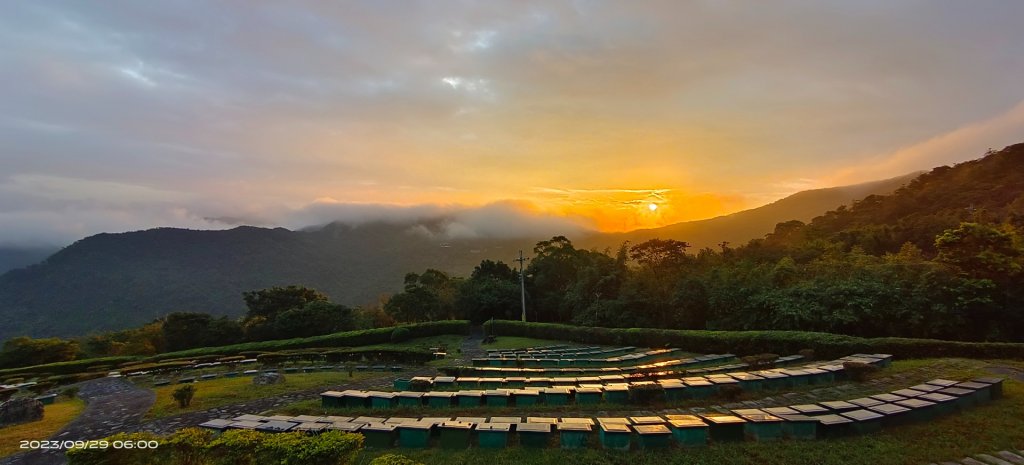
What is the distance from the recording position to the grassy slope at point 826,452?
859cm

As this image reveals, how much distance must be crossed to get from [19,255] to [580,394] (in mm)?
221288

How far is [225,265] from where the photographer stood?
115125mm

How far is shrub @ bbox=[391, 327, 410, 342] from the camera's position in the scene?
43.2m

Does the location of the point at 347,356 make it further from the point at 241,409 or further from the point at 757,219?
the point at 757,219

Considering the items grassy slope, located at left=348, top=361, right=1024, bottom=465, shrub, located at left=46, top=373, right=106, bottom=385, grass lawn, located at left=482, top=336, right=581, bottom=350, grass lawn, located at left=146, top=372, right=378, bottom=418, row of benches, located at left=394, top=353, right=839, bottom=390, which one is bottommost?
grass lawn, located at left=482, top=336, right=581, bottom=350

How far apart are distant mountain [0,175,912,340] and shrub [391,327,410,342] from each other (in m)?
52.3

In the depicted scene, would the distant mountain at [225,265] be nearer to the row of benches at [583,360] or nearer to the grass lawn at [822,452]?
the row of benches at [583,360]

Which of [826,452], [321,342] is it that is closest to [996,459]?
[826,452]

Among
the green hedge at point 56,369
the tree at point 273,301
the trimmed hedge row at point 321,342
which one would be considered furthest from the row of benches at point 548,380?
the tree at point 273,301

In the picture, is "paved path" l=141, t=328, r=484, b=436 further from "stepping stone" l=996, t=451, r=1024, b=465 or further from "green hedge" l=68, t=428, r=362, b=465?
"stepping stone" l=996, t=451, r=1024, b=465

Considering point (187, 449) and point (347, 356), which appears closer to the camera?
point (187, 449)

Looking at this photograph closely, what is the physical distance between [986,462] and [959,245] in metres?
17.8

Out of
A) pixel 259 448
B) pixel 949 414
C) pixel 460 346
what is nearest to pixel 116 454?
pixel 259 448

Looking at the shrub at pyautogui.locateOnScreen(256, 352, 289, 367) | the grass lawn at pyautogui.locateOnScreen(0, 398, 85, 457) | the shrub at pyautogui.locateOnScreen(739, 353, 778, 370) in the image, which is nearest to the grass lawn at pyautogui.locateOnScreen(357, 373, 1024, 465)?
the shrub at pyautogui.locateOnScreen(739, 353, 778, 370)
